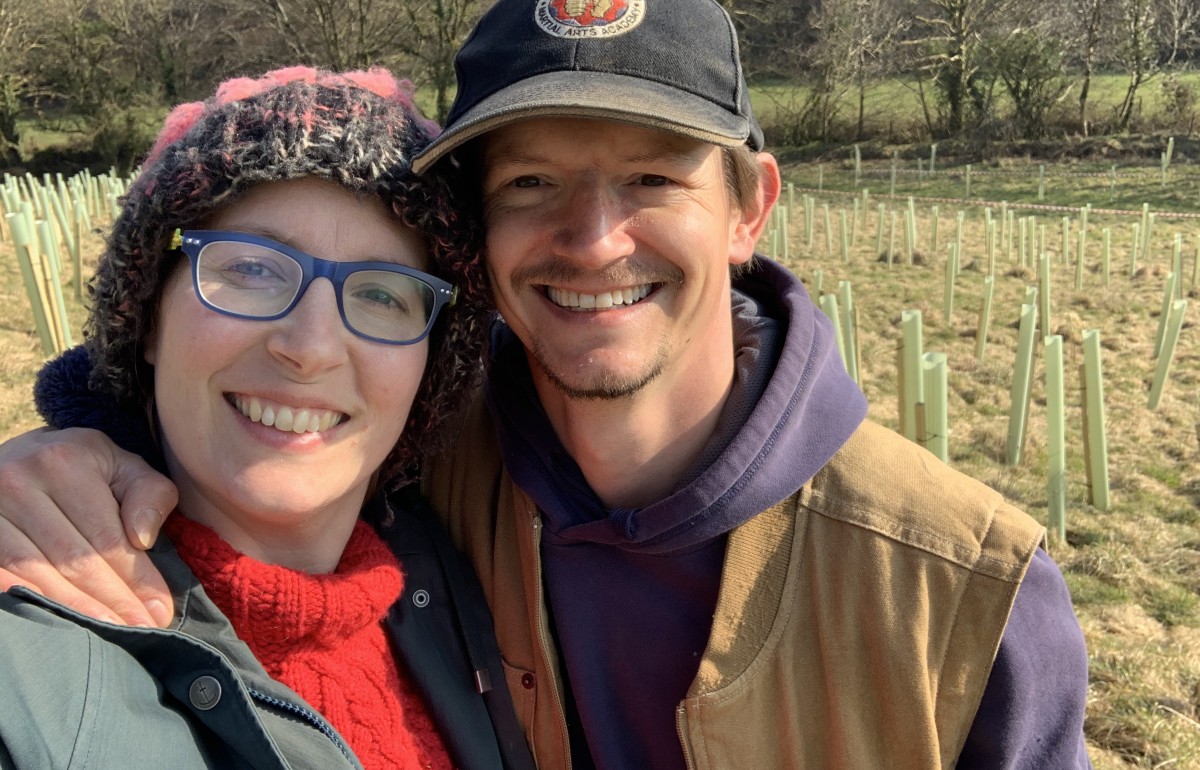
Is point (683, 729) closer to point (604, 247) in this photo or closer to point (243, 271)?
point (604, 247)

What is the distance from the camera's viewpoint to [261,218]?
1.79m

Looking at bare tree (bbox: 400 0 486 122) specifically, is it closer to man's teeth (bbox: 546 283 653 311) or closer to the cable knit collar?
man's teeth (bbox: 546 283 653 311)

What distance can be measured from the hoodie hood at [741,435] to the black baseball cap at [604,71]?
22.3 inches

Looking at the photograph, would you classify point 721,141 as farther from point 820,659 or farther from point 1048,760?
point 1048,760

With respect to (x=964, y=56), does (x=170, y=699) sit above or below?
below

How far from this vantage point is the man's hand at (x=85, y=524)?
1.56 metres

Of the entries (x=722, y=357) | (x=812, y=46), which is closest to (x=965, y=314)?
(x=722, y=357)

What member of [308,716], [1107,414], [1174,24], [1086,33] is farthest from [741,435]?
[1174,24]

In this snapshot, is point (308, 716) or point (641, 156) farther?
point (641, 156)

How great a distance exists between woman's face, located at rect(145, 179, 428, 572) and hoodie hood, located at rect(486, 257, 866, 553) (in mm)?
542

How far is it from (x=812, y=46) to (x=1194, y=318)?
24966 mm

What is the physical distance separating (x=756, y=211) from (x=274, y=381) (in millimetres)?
1400

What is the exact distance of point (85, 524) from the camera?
167cm

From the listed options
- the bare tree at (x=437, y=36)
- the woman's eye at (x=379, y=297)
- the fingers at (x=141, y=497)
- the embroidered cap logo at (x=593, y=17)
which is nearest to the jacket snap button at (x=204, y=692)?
the fingers at (x=141, y=497)
